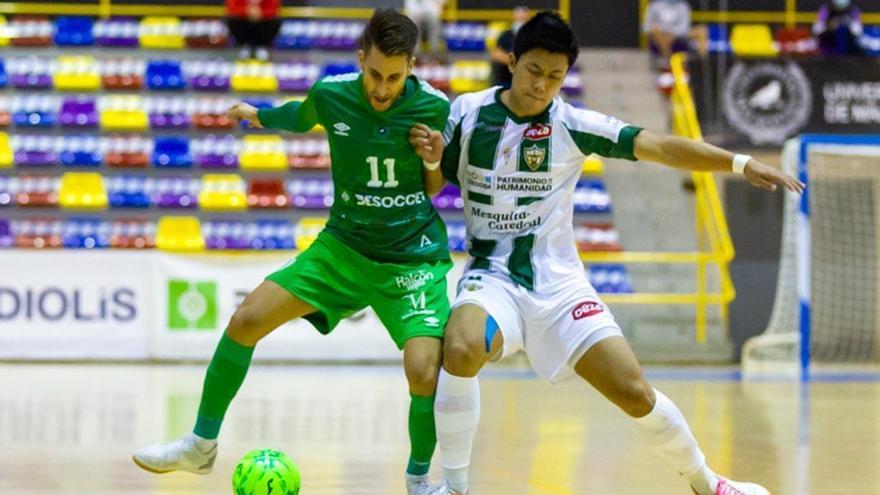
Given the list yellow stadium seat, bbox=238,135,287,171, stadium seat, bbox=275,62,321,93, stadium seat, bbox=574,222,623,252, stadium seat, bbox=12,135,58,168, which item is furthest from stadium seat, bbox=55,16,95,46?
stadium seat, bbox=574,222,623,252

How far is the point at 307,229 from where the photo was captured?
1521cm

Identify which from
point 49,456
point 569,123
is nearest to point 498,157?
point 569,123

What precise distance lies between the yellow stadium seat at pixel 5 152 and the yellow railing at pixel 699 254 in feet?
20.7

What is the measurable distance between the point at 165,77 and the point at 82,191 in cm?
181

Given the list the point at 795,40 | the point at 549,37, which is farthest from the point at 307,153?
the point at 549,37

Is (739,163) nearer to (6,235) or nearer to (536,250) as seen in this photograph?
(536,250)

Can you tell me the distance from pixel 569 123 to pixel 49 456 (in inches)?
122

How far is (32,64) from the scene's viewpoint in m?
16.6

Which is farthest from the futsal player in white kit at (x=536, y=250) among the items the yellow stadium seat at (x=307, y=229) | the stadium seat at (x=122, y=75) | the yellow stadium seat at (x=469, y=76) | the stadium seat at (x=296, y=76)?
the stadium seat at (x=122, y=75)

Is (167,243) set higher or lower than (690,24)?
lower

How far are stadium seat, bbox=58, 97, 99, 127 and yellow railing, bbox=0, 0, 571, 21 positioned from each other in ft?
5.48

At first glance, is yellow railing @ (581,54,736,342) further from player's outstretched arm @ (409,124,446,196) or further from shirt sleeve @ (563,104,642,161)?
player's outstretched arm @ (409,124,446,196)

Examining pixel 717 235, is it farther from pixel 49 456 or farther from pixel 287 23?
pixel 49 456

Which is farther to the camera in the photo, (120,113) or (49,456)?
(120,113)
